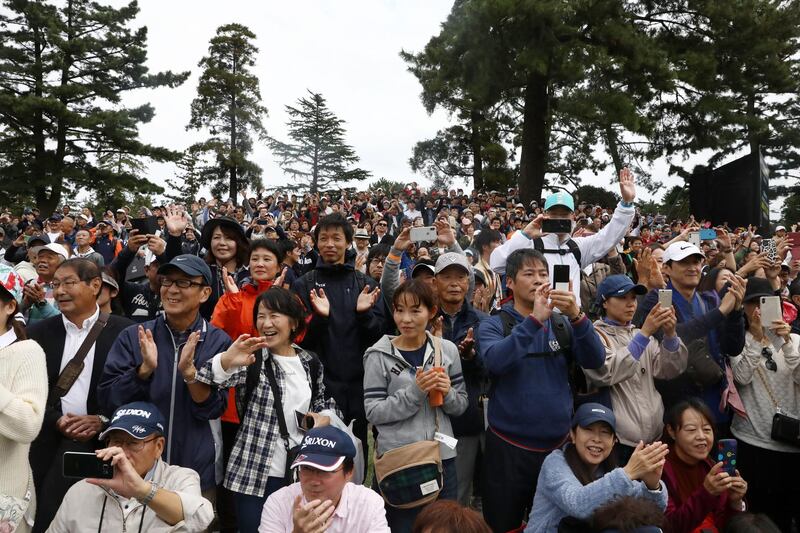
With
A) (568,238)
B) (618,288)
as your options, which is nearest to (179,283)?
(618,288)

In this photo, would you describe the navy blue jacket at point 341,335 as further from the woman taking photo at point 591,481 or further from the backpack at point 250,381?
the woman taking photo at point 591,481

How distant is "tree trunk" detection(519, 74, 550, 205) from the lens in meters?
18.5

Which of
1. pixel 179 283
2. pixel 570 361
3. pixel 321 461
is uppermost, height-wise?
pixel 179 283

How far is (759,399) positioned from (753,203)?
35.9 feet

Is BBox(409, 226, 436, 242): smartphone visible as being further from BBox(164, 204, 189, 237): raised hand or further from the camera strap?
the camera strap

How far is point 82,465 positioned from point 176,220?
2323 millimetres

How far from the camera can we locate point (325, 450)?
224cm

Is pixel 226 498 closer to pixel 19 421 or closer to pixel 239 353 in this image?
pixel 239 353

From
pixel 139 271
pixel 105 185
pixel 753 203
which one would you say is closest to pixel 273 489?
pixel 139 271

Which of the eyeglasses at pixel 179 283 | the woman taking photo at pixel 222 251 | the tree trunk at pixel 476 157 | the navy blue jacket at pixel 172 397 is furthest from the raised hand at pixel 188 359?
the tree trunk at pixel 476 157

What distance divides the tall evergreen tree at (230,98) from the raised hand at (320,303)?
2815 centimetres

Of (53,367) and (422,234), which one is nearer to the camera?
(53,367)

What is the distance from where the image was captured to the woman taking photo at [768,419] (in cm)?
337

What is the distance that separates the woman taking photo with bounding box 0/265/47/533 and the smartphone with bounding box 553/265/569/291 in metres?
2.36
